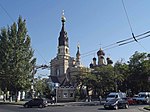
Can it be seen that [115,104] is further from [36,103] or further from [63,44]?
[63,44]

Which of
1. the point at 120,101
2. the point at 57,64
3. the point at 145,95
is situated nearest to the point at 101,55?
the point at 57,64

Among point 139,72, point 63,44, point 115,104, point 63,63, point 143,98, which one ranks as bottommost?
point 115,104

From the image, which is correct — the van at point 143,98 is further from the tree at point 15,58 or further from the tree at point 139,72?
the tree at point 15,58

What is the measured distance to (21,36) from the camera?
56.0 m

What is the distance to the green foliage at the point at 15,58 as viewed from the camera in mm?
53094

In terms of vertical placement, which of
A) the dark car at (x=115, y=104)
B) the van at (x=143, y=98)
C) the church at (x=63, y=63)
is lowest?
the dark car at (x=115, y=104)

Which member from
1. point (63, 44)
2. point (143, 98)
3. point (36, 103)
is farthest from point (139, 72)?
point (63, 44)

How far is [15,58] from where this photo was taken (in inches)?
2115

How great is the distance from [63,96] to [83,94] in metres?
6.28

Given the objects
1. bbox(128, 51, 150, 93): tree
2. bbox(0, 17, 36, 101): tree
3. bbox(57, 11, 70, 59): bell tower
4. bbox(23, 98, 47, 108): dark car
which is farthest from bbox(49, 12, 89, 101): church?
bbox(23, 98, 47, 108): dark car

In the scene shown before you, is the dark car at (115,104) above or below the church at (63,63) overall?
below

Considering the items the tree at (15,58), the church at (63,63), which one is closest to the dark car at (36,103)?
the tree at (15,58)

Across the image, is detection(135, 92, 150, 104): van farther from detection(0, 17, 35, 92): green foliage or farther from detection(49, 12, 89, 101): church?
detection(49, 12, 89, 101): church

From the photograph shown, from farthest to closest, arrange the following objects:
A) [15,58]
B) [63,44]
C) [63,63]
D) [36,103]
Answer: [63,63]
[63,44]
[15,58]
[36,103]
